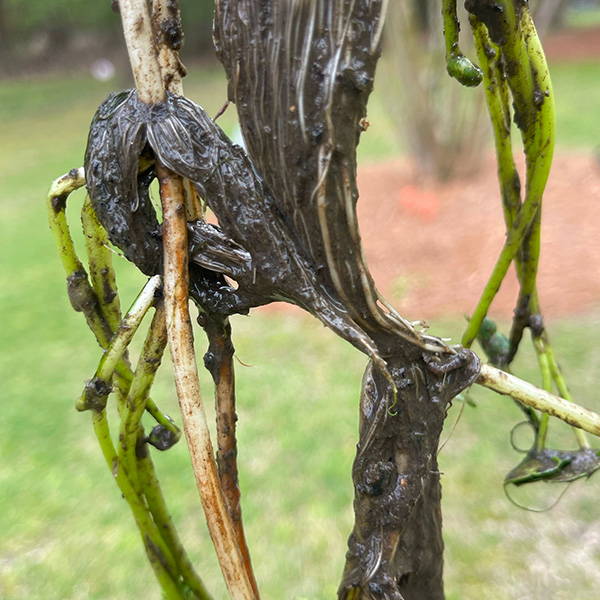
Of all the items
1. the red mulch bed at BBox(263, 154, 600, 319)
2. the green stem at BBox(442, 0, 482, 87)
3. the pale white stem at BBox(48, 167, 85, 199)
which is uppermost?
the red mulch bed at BBox(263, 154, 600, 319)

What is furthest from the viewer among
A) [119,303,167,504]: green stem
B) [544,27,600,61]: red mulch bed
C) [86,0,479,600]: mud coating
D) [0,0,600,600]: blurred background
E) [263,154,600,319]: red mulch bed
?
[544,27,600,61]: red mulch bed

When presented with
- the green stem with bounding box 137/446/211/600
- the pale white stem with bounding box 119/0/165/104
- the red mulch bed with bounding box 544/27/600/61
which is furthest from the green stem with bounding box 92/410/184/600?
the red mulch bed with bounding box 544/27/600/61

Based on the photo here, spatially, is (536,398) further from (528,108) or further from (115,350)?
(115,350)

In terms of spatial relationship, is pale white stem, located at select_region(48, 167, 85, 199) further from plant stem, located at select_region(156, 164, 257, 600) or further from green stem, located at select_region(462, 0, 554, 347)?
green stem, located at select_region(462, 0, 554, 347)

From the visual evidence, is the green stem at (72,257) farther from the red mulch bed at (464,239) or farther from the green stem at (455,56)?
the red mulch bed at (464,239)

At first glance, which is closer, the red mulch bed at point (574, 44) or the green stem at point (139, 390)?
the green stem at point (139, 390)

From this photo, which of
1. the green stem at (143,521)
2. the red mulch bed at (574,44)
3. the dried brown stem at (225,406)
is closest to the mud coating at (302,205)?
the dried brown stem at (225,406)
